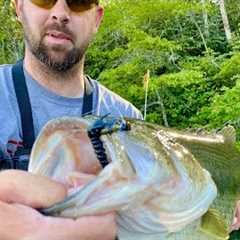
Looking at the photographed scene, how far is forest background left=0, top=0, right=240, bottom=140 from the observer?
567 inches

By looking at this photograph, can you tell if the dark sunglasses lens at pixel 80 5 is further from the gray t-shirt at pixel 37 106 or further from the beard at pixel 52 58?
the gray t-shirt at pixel 37 106

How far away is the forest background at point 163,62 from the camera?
1441 centimetres

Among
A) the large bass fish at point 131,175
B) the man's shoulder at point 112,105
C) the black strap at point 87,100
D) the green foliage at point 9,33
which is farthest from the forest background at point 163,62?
the large bass fish at point 131,175

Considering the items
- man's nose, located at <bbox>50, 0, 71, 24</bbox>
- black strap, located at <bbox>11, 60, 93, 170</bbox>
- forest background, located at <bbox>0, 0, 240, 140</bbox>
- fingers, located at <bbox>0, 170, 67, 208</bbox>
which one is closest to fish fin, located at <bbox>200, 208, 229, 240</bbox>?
fingers, located at <bbox>0, 170, 67, 208</bbox>

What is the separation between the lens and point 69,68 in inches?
123

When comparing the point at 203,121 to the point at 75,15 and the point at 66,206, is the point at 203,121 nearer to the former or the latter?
the point at 75,15

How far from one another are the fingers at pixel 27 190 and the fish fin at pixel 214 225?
557 mm

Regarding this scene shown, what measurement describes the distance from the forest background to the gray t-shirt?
27.9 feet

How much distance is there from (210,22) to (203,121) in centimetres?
848

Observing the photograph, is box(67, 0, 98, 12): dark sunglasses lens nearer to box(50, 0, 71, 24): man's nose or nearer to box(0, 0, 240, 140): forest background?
box(50, 0, 71, 24): man's nose

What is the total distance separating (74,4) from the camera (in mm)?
3107

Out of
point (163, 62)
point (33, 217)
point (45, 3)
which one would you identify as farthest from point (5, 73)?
point (163, 62)

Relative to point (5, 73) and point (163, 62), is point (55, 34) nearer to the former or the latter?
point (5, 73)

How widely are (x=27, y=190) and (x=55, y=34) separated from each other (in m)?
1.60
